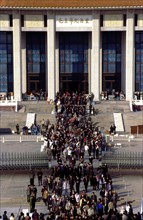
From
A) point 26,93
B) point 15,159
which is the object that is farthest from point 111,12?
point 15,159

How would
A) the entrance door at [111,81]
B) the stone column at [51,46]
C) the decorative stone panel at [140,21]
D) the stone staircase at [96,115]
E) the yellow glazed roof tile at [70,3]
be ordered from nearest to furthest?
the stone staircase at [96,115] → the yellow glazed roof tile at [70,3] → the decorative stone panel at [140,21] → the stone column at [51,46] → the entrance door at [111,81]

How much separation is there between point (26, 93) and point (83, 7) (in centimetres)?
1277

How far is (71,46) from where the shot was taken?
84.4 meters

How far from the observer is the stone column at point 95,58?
7838 cm

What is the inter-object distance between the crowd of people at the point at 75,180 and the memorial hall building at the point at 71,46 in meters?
17.6

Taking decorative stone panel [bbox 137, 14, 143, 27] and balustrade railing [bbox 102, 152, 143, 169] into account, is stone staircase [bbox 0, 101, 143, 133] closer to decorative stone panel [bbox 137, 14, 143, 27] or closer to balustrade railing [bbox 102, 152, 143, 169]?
decorative stone panel [bbox 137, 14, 143, 27]

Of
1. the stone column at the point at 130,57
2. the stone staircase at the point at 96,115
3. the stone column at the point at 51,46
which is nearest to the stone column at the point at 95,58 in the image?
the stone column at the point at 130,57

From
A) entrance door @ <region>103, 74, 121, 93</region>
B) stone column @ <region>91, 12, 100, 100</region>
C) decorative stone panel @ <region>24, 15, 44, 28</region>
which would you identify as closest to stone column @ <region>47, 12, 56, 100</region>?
decorative stone panel @ <region>24, 15, 44, 28</region>

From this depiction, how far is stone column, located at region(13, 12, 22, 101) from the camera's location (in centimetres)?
7844

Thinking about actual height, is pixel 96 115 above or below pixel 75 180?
above

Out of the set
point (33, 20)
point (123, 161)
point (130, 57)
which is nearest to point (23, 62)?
point (33, 20)

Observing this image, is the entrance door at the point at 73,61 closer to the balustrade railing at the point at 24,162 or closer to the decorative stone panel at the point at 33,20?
the decorative stone panel at the point at 33,20

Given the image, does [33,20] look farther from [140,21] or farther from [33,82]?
[140,21]

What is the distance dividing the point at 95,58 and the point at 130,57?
12.9ft
